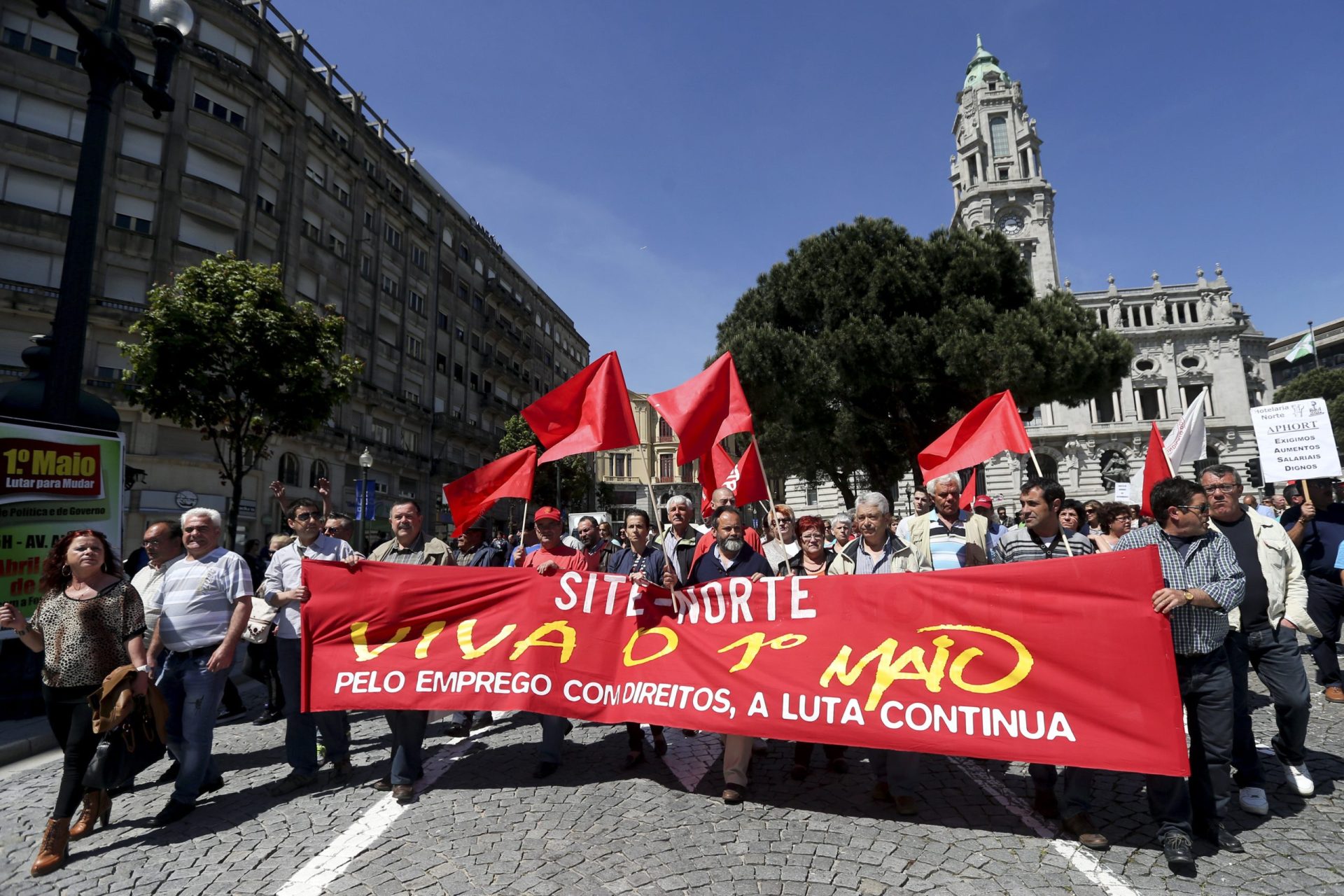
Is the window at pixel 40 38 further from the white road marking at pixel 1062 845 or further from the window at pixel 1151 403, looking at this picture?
the window at pixel 1151 403

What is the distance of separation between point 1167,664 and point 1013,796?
4.51 feet

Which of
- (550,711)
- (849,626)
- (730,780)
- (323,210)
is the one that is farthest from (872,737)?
(323,210)

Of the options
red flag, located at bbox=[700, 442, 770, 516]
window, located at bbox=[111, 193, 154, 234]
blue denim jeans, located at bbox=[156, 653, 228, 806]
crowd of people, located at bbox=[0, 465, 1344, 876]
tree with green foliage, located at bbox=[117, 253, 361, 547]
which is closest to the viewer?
crowd of people, located at bbox=[0, 465, 1344, 876]

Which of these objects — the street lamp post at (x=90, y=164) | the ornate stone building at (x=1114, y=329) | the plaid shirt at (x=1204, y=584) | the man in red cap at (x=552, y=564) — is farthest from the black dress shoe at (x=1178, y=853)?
the ornate stone building at (x=1114, y=329)

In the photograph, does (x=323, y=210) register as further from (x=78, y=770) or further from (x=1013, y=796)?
(x=1013, y=796)

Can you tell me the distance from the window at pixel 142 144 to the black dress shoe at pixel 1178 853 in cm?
3107

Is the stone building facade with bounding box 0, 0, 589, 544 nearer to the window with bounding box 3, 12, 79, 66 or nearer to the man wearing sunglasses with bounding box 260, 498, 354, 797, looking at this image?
the window with bounding box 3, 12, 79, 66

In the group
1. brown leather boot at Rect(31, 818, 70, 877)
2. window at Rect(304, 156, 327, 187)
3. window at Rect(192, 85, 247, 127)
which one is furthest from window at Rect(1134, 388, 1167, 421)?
brown leather boot at Rect(31, 818, 70, 877)

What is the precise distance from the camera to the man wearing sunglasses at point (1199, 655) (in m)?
3.64

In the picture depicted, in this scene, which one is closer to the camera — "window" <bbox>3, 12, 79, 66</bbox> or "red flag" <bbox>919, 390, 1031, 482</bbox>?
"red flag" <bbox>919, 390, 1031, 482</bbox>

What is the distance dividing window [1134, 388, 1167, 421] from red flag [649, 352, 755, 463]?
2351 inches

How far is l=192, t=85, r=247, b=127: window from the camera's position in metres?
25.9

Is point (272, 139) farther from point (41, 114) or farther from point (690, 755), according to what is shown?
point (690, 755)

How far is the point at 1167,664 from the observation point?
372cm
